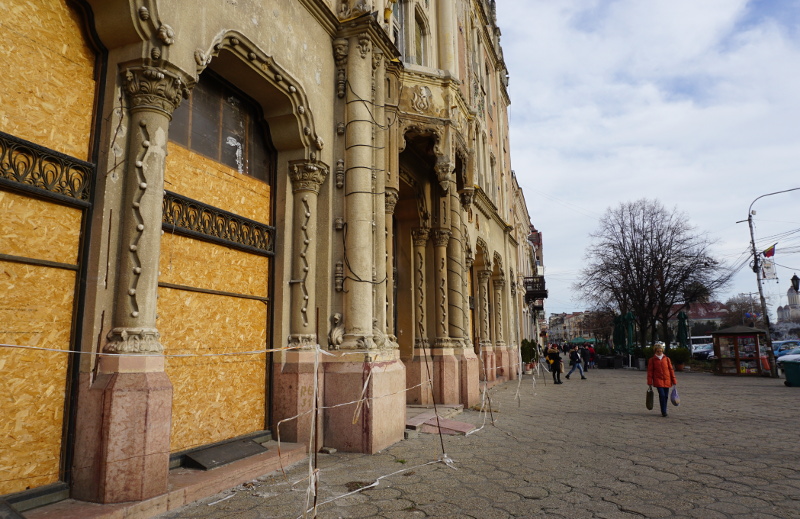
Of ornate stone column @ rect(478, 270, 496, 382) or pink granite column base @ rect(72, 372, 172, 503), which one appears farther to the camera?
ornate stone column @ rect(478, 270, 496, 382)

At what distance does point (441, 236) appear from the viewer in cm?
1313

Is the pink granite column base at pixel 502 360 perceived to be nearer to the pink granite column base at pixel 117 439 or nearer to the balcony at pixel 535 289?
the balcony at pixel 535 289

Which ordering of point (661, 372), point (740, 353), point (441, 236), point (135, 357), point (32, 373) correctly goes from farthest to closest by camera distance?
point (740, 353) → point (441, 236) → point (661, 372) → point (135, 357) → point (32, 373)

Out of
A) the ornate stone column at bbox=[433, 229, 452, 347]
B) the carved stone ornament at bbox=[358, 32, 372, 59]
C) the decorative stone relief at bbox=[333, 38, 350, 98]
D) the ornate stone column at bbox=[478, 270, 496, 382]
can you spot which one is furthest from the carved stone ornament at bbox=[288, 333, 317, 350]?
the ornate stone column at bbox=[478, 270, 496, 382]

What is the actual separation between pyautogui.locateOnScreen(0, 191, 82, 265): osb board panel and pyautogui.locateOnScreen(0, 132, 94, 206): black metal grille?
11cm

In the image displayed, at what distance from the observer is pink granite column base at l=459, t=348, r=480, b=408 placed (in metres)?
12.5

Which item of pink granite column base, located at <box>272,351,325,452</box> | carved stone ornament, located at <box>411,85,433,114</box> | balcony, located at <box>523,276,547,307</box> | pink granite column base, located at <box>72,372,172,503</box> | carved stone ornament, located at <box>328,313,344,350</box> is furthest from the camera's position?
balcony, located at <box>523,276,547,307</box>

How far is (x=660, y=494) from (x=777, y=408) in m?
9.32

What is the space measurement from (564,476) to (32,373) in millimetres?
5368

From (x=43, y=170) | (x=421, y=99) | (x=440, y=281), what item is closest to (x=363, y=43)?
(x=421, y=99)

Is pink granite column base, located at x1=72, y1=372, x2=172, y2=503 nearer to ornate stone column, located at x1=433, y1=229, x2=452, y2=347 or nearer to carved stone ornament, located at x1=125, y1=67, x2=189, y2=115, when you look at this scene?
carved stone ornament, located at x1=125, y1=67, x2=189, y2=115

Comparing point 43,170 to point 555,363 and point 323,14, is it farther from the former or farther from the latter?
point 555,363

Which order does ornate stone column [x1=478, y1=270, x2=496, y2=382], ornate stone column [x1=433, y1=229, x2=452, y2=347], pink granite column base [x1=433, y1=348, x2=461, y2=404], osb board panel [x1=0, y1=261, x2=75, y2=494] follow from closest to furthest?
1. osb board panel [x1=0, y1=261, x2=75, y2=494]
2. pink granite column base [x1=433, y1=348, x2=461, y2=404]
3. ornate stone column [x1=433, y1=229, x2=452, y2=347]
4. ornate stone column [x1=478, y1=270, x2=496, y2=382]

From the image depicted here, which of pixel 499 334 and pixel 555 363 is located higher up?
pixel 499 334
